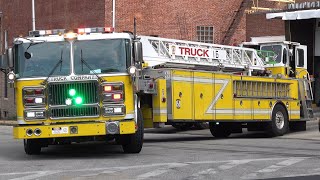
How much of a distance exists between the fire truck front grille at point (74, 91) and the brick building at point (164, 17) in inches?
795

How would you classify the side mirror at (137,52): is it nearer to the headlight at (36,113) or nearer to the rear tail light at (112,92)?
the rear tail light at (112,92)

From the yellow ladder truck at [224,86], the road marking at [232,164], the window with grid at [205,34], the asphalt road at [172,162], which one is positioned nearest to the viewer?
the asphalt road at [172,162]

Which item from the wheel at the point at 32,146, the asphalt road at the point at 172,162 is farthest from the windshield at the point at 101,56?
the wheel at the point at 32,146

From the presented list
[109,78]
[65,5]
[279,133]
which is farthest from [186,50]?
[65,5]

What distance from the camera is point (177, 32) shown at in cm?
3422

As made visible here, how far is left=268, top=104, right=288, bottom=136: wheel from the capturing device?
19.0 m

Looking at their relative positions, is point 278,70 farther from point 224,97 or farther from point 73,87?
point 73,87

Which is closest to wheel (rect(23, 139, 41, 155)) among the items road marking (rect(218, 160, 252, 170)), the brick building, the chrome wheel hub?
road marking (rect(218, 160, 252, 170))

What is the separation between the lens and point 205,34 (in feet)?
115

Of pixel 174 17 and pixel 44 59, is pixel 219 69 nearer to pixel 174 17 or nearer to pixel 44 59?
pixel 44 59

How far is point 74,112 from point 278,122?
9225 millimetres

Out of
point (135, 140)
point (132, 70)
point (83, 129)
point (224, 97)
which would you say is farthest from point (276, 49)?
point (83, 129)

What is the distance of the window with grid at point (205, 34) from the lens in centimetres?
3488

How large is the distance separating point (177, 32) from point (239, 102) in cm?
1670
